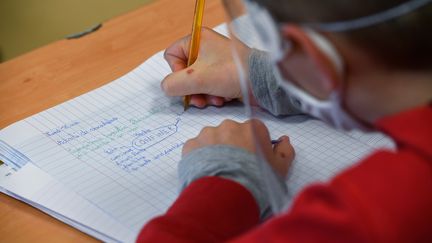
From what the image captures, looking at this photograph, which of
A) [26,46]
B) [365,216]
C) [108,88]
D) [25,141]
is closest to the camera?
[365,216]

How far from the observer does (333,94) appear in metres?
0.45

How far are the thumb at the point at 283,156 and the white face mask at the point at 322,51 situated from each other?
15 centimetres

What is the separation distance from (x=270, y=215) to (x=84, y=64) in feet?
1.49

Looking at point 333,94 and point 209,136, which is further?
point 209,136

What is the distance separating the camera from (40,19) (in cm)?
174

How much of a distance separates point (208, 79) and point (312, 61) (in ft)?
1.21

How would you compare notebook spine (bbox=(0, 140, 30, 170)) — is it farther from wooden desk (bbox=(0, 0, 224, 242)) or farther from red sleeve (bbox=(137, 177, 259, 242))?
red sleeve (bbox=(137, 177, 259, 242))

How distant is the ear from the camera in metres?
0.43

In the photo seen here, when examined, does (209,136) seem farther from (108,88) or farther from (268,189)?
(108,88)

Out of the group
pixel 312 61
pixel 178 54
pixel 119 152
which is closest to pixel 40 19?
pixel 178 54

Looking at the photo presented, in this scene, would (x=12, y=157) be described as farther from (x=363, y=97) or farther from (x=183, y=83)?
(x=363, y=97)

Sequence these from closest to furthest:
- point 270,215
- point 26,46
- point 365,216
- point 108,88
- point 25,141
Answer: point 365,216, point 270,215, point 25,141, point 108,88, point 26,46

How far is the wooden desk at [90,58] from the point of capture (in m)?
0.85

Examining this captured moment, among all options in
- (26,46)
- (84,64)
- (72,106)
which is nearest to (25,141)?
(72,106)
